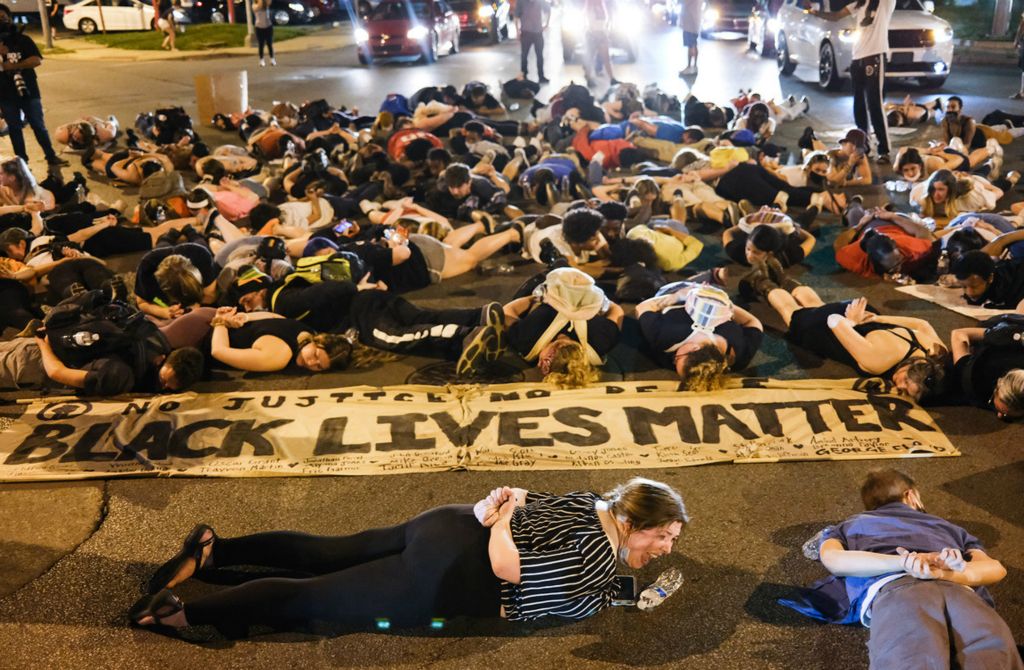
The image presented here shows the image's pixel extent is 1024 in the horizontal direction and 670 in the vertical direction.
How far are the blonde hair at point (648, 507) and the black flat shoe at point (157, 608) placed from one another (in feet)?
6.51

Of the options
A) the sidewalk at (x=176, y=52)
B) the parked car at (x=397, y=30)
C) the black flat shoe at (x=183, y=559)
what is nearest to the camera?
the black flat shoe at (x=183, y=559)

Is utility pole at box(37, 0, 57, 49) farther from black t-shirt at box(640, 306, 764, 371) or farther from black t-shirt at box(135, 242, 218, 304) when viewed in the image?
black t-shirt at box(640, 306, 764, 371)

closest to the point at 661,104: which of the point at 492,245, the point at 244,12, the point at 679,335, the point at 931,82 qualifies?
the point at 931,82

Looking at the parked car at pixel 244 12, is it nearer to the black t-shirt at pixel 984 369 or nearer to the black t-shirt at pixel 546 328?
the black t-shirt at pixel 546 328

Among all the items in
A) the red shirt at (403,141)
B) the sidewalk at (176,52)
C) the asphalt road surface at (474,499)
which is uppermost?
the sidewalk at (176,52)

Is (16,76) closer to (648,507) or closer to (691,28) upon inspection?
(648,507)

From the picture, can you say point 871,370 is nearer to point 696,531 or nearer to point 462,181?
point 696,531

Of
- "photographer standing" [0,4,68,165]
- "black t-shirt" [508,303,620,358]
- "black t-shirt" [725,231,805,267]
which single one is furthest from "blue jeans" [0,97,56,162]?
"black t-shirt" [725,231,805,267]

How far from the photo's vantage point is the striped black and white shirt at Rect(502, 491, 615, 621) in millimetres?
3656

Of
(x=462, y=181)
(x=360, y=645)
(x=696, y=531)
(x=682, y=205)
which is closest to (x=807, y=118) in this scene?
(x=682, y=205)

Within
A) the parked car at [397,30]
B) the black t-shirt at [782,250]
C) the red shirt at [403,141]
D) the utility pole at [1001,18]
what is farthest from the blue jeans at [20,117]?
the utility pole at [1001,18]

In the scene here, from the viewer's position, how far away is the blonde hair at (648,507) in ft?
11.9

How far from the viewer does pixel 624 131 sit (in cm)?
1222

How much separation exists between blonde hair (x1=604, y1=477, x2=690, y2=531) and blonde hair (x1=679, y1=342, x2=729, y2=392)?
2.26 metres
